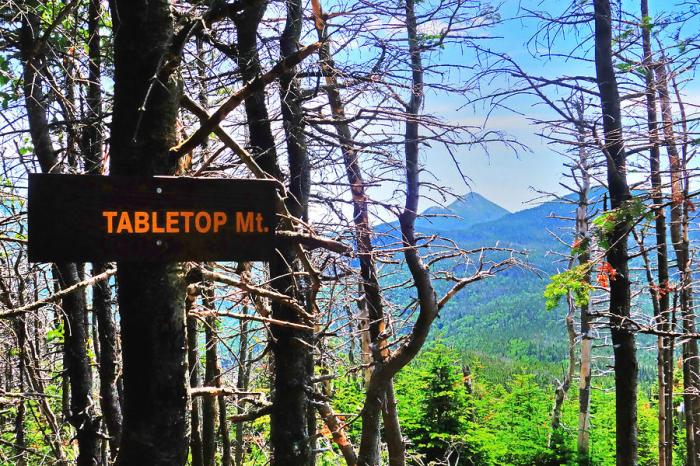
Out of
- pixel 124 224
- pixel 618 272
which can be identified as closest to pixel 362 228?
pixel 124 224

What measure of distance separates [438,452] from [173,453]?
40.7 ft

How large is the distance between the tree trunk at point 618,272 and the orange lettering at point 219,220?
5186mm

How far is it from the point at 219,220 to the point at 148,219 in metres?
0.25

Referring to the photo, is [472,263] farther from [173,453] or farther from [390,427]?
[173,453]

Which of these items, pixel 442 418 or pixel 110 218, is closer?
pixel 110 218

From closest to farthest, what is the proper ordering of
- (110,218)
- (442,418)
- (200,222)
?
1. (110,218)
2. (200,222)
3. (442,418)

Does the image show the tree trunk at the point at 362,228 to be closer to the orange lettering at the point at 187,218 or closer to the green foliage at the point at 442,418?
the orange lettering at the point at 187,218

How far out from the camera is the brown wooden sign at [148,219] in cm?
179

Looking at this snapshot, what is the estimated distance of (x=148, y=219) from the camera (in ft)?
6.13

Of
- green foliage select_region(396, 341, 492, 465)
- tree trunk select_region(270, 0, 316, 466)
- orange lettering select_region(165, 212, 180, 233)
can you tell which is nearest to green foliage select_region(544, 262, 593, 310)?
tree trunk select_region(270, 0, 316, 466)

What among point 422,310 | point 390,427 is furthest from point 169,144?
point 390,427

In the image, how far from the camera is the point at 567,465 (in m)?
13.2

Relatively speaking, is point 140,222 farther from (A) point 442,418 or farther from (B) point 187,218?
(A) point 442,418

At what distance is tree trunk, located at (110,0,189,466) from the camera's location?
2.01m
